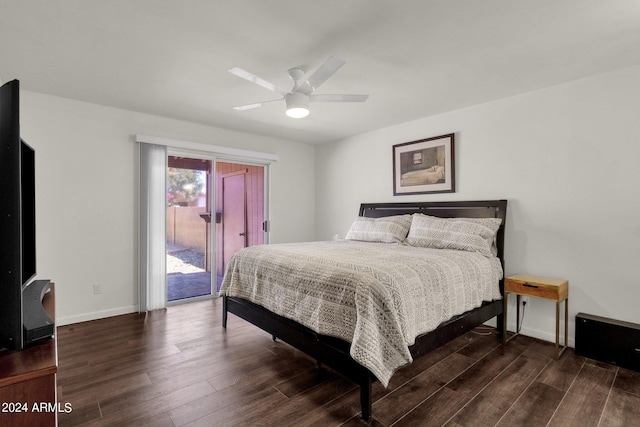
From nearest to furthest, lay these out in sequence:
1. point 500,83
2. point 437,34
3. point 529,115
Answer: point 437,34, point 500,83, point 529,115

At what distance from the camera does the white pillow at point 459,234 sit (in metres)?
3.08

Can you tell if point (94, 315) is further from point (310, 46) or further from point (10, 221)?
point (310, 46)

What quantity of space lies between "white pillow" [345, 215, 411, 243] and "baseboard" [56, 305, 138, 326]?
2840mm

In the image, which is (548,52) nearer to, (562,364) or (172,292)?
(562,364)

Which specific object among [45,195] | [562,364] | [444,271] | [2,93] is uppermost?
[2,93]

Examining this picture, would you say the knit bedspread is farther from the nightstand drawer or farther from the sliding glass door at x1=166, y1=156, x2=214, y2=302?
the sliding glass door at x1=166, y1=156, x2=214, y2=302

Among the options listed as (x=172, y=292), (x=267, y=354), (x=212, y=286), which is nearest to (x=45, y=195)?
(x=172, y=292)

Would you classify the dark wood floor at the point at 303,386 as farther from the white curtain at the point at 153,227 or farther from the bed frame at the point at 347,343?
the white curtain at the point at 153,227

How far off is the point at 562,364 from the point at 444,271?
1.30m

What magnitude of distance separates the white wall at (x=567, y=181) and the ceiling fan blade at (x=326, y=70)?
213 cm

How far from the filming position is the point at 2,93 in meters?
1.04

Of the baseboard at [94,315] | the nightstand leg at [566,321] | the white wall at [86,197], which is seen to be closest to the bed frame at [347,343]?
the nightstand leg at [566,321]

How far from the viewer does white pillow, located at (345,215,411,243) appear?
12.3 ft

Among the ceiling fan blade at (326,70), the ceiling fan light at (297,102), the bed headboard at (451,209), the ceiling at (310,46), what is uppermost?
the ceiling at (310,46)
